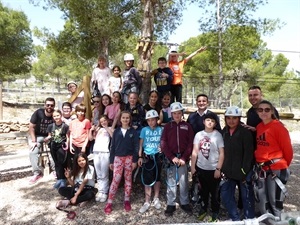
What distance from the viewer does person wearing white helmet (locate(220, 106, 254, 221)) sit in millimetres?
3309

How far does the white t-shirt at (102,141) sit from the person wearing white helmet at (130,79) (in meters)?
0.92

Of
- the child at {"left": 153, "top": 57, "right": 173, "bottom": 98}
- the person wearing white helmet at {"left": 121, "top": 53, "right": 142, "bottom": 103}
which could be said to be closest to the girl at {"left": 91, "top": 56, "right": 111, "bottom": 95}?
the person wearing white helmet at {"left": 121, "top": 53, "right": 142, "bottom": 103}

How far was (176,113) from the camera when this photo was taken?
382cm

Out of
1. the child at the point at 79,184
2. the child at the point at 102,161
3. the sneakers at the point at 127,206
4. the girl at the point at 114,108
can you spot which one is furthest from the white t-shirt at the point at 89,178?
the girl at the point at 114,108

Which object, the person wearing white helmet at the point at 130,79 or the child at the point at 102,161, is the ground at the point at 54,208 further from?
the person wearing white helmet at the point at 130,79

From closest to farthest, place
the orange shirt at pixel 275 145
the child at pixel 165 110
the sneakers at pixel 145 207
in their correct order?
the orange shirt at pixel 275 145, the sneakers at pixel 145 207, the child at pixel 165 110

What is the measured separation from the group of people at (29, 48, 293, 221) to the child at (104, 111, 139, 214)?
0.6 inches

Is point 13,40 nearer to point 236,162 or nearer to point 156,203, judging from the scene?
point 156,203

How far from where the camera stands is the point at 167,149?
380 cm

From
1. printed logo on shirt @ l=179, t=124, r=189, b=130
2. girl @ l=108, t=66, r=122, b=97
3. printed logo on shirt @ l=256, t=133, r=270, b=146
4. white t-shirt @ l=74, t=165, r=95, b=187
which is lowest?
white t-shirt @ l=74, t=165, r=95, b=187

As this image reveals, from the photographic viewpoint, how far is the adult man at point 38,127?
4.94 metres

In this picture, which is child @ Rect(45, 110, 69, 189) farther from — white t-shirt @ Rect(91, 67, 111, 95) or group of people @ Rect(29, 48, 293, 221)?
white t-shirt @ Rect(91, 67, 111, 95)

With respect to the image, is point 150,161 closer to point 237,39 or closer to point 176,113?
point 176,113

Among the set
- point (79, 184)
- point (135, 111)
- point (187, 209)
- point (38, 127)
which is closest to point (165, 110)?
point (135, 111)
